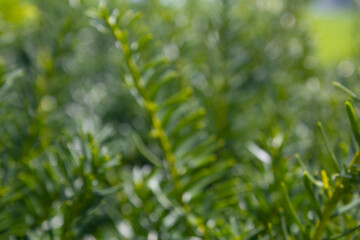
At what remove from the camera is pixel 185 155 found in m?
0.22

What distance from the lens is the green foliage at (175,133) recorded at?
0.18 m

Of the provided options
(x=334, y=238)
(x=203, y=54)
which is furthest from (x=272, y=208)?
(x=203, y=54)

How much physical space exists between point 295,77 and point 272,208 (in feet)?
0.71

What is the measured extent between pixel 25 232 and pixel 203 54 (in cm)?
21

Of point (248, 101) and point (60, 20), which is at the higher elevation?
point (60, 20)

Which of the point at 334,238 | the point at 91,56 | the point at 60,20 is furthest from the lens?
the point at 91,56

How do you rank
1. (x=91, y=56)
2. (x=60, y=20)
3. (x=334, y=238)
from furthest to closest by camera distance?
(x=91, y=56)
(x=60, y=20)
(x=334, y=238)

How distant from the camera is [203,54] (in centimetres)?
35

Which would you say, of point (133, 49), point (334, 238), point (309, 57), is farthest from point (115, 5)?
point (309, 57)

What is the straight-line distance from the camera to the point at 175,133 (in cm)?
22

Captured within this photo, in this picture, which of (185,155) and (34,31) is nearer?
(185,155)

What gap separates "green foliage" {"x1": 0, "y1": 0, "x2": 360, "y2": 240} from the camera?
184 mm

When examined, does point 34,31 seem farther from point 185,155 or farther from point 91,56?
point 185,155

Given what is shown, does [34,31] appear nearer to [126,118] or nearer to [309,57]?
[126,118]
